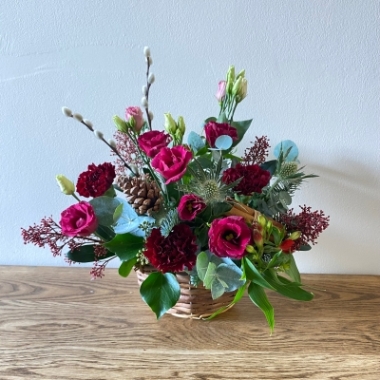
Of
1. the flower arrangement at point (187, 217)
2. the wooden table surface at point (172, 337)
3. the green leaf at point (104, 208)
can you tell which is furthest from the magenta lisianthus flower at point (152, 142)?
the wooden table surface at point (172, 337)

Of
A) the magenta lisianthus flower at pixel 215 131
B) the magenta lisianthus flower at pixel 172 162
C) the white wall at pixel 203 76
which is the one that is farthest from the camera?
the white wall at pixel 203 76

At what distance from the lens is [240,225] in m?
0.64

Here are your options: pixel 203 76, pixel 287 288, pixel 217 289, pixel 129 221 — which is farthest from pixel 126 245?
pixel 203 76

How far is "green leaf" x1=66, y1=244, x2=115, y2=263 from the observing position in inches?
29.2

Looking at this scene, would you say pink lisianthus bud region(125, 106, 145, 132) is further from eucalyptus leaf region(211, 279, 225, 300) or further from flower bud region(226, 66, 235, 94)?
eucalyptus leaf region(211, 279, 225, 300)

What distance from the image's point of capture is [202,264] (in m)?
0.67

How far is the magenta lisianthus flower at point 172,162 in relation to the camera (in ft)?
2.00

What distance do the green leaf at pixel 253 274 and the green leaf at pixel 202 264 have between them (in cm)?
6

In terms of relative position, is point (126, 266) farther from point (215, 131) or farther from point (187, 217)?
point (215, 131)

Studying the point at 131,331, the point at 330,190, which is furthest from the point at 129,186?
the point at 330,190

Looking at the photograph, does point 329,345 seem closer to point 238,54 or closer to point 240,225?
point 240,225

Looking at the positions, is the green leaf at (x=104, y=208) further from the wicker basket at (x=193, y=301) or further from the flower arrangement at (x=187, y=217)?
the wicker basket at (x=193, y=301)

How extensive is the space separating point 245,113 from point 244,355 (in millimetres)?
491

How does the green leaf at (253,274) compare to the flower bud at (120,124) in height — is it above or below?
below
